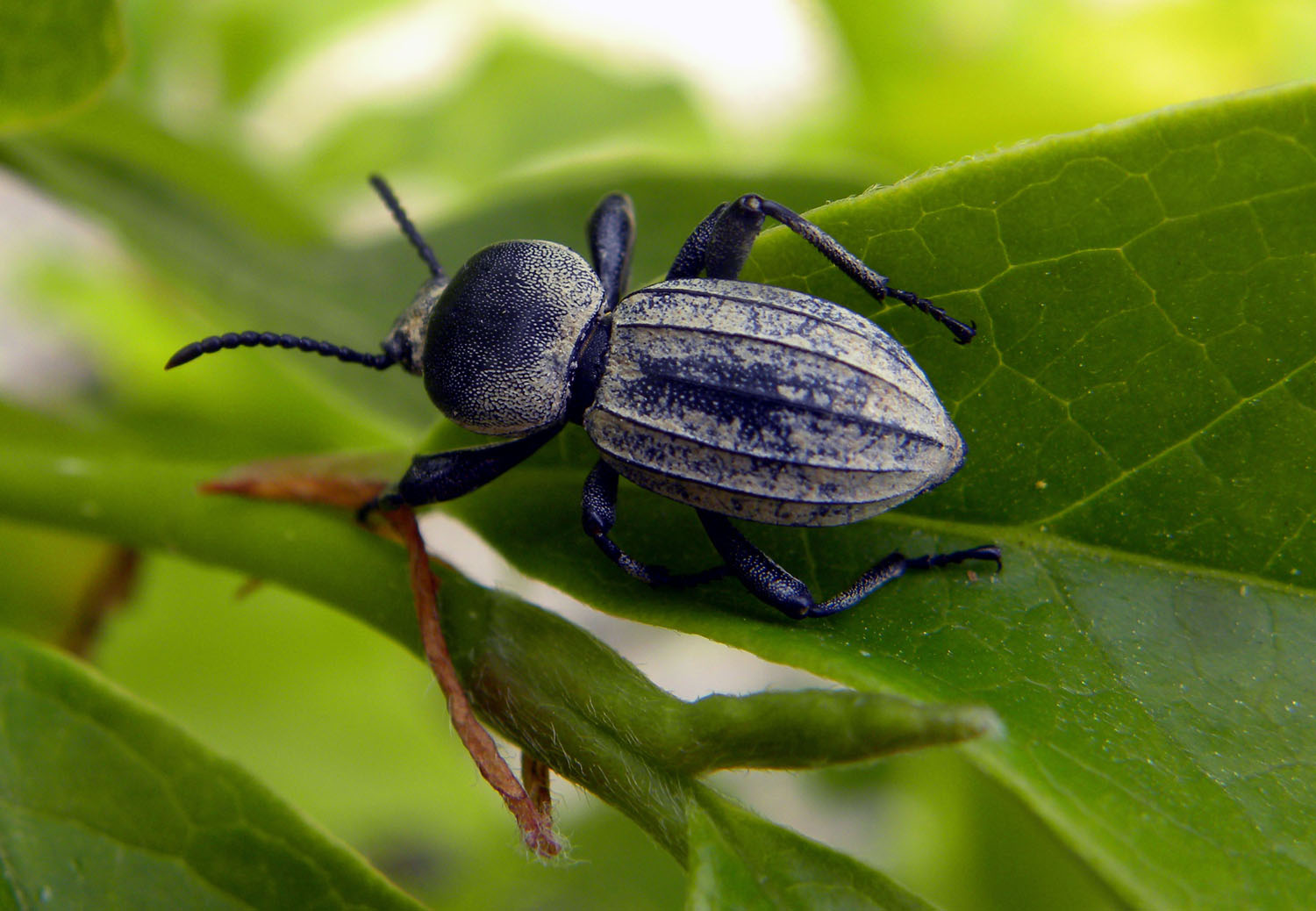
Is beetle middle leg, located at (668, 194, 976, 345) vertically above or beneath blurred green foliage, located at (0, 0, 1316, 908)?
above

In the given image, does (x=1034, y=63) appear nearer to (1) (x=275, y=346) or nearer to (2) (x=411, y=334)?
(2) (x=411, y=334)

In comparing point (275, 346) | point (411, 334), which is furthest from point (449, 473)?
point (275, 346)

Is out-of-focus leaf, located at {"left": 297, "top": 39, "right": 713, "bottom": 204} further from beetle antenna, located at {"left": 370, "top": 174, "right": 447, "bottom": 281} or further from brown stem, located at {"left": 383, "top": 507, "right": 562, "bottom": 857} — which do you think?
brown stem, located at {"left": 383, "top": 507, "right": 562, "bottom": 857}

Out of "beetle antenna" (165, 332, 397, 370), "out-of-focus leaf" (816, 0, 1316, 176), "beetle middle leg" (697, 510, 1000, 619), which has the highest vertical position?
"out-of-focus leaf" (816, 0, 1316, 176)

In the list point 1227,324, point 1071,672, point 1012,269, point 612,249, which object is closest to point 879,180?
point 612,249

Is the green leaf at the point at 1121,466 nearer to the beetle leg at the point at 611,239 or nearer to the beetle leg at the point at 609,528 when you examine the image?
the beetle leg at the point at 609,528

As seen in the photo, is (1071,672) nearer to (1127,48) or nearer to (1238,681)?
(1238,681)

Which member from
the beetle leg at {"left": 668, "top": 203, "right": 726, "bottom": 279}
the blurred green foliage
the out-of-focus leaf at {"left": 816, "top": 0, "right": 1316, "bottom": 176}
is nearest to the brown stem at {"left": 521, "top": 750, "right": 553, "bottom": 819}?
the blurred green foliage
